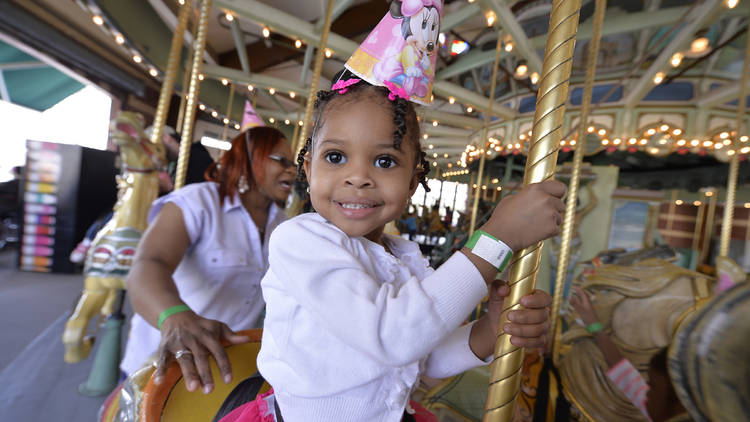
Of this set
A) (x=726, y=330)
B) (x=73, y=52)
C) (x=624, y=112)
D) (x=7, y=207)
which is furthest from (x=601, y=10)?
(x=7, y=207)

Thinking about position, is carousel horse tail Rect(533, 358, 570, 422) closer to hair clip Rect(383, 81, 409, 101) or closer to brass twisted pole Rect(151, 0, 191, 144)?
hair clip Rect(383, 81, 409, 101)

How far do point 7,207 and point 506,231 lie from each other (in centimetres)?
694

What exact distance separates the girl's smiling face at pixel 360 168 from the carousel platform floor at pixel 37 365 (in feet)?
6.46

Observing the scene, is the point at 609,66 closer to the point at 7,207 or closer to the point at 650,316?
the point at 650,316

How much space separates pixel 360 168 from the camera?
60 cm

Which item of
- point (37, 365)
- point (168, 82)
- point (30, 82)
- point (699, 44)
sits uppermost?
point (699, 44)

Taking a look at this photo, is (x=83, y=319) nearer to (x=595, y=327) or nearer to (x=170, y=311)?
(x=170, y=311)

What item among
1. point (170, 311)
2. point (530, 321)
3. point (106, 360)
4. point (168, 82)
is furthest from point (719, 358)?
point (106, 360)

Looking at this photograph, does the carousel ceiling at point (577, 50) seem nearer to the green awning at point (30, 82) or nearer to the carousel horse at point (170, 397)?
the green awning at point (30, 82)

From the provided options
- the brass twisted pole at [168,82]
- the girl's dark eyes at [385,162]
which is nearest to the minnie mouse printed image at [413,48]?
the girl's dark eyes at [385,162]

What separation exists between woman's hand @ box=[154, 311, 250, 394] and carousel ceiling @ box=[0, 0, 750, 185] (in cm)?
211

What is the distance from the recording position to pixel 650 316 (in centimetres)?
115

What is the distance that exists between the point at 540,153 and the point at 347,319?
36 cm

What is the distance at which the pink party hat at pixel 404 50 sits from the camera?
1.95 feet
